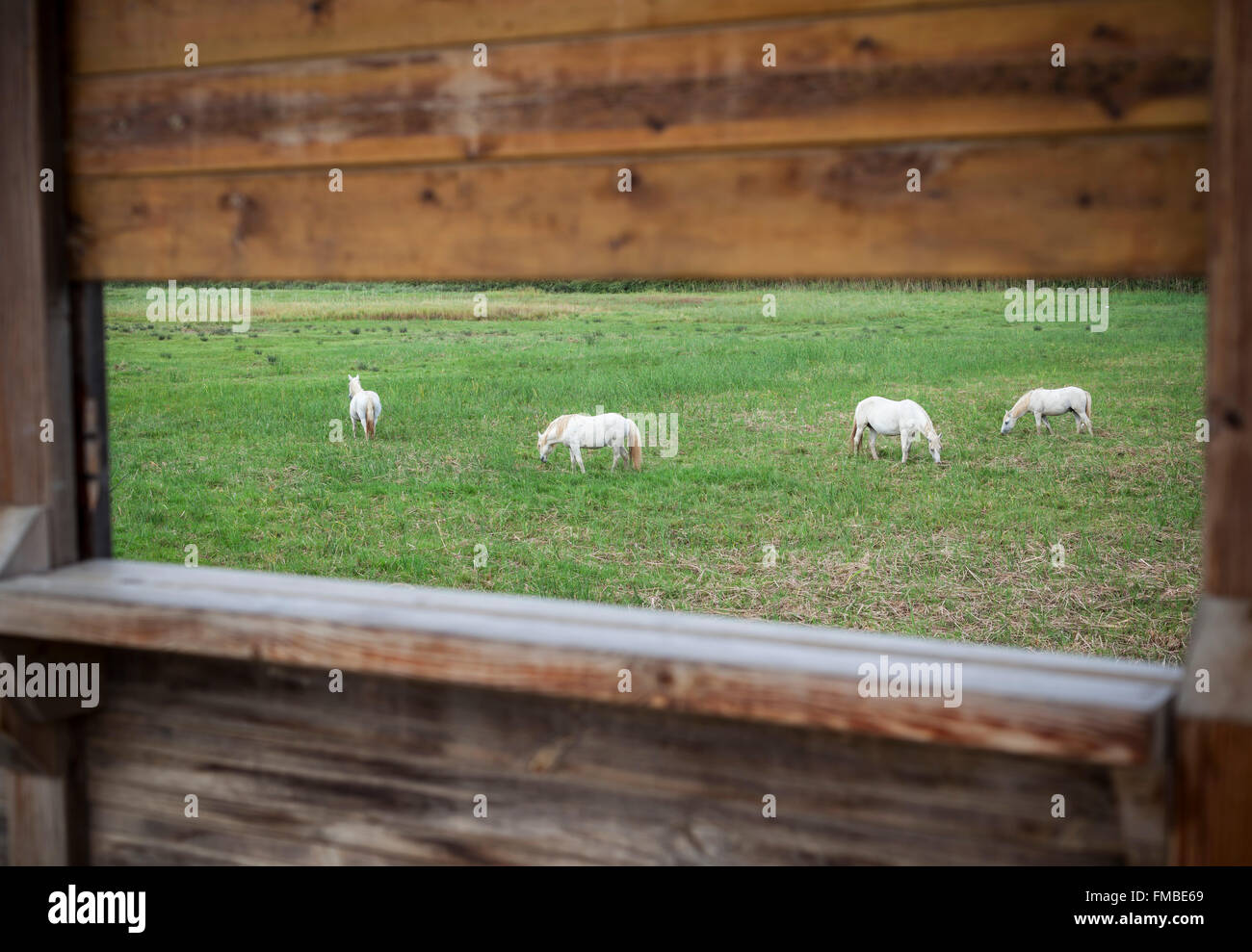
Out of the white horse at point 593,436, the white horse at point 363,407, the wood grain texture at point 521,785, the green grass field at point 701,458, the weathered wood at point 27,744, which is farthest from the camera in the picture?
the white horse at point 363,407

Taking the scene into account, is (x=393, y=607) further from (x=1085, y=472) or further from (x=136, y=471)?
(x=136, y=471)

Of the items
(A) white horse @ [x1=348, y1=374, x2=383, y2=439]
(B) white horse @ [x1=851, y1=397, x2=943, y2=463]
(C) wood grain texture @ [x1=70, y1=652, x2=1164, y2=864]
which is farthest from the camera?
(A) white horse @ [x1=348, y1=374, x2=383, y2=439]

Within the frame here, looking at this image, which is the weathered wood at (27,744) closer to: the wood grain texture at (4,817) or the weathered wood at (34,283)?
the wood grain texture at (4,817)

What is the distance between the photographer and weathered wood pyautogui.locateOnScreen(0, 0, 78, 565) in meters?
2.00

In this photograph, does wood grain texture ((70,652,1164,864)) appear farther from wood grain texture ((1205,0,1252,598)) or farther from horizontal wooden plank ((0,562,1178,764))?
wood grain texture ((1205,0,1252,598))

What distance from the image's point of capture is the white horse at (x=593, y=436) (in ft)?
31.9

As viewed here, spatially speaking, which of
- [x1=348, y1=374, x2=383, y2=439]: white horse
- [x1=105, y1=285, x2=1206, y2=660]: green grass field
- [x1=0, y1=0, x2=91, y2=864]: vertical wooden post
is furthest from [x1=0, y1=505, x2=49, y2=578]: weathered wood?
[x1=348, y1=374, x2=383, y2=439]: white horse

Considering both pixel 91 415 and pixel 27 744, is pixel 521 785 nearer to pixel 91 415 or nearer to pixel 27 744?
pixel 27 744

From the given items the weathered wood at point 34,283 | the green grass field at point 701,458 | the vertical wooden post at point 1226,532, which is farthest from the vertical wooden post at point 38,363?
the green grass field at point 701,458

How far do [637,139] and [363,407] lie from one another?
29.9ft

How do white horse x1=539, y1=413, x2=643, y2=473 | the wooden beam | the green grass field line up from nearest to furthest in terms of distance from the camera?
the wooden beam
the green grass field
white horse x1=539, y1=413, x2=643, y2=473

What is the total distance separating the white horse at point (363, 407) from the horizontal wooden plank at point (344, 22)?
8.50 metres

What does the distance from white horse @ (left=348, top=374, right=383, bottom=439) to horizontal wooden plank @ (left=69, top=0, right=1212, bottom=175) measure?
27.9 feet

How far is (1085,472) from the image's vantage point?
390 inches
